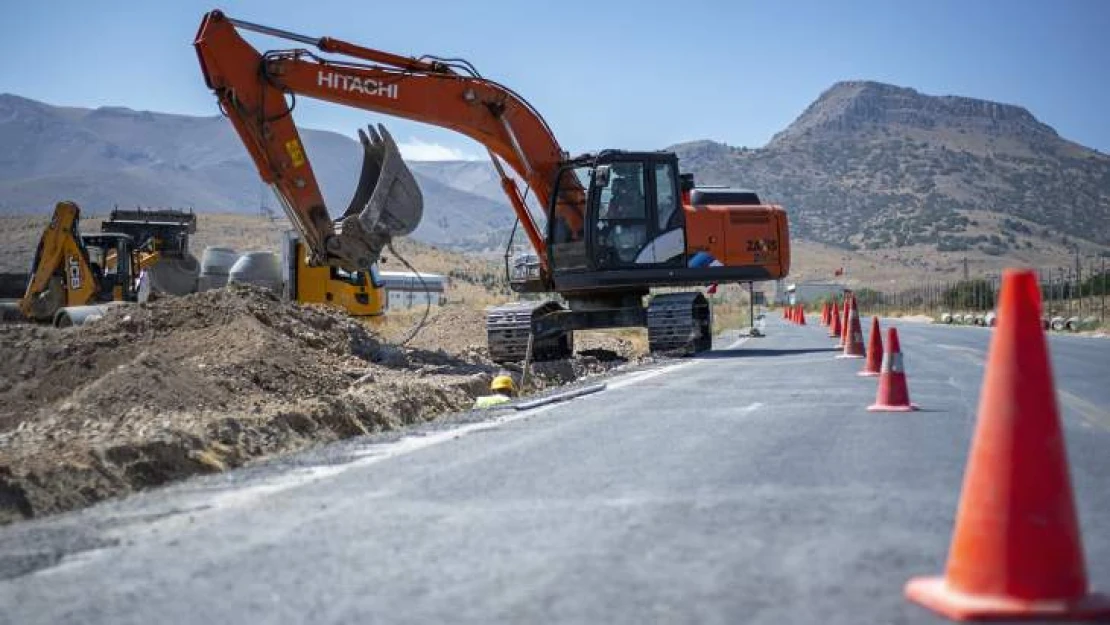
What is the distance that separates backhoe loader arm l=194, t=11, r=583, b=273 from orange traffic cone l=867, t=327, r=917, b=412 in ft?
31.7

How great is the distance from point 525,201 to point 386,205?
4.24 meters

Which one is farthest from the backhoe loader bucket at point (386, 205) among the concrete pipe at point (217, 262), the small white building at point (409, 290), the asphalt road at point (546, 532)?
the small white building at point (409, 290)

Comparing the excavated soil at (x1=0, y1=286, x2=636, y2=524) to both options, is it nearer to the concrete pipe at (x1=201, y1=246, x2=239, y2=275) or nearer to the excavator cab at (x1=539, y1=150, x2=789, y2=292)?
the excavator cab at (x1=539, y1=150, x2=789, y2=292)

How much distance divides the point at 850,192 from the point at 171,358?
A: 619ft

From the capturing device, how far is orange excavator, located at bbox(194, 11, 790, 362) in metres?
19.0

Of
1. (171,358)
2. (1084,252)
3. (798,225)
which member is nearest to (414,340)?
(171,358)

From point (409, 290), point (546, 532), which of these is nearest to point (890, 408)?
point (546, 532)

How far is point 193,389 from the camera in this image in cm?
1270

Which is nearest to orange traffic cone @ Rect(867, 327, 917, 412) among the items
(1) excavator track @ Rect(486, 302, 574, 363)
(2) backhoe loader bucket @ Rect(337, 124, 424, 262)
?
(2) backhoe loader bucket @ Rect(337, 124, 424, 262)

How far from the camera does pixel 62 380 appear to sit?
48.0ft

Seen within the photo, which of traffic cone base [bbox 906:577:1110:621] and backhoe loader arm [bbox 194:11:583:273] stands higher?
backhoe loader arm [bbox 194:11:583:273]

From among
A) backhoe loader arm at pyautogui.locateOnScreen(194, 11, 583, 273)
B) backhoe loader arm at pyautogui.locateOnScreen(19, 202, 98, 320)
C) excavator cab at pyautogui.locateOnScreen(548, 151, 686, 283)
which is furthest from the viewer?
backhoe loader arm at pyautogui.locateOnScreen(19, 202, 98, 320)

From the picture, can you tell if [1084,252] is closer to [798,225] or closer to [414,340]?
[798,225]

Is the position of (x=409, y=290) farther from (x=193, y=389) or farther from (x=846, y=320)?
(x=193, y=389)
